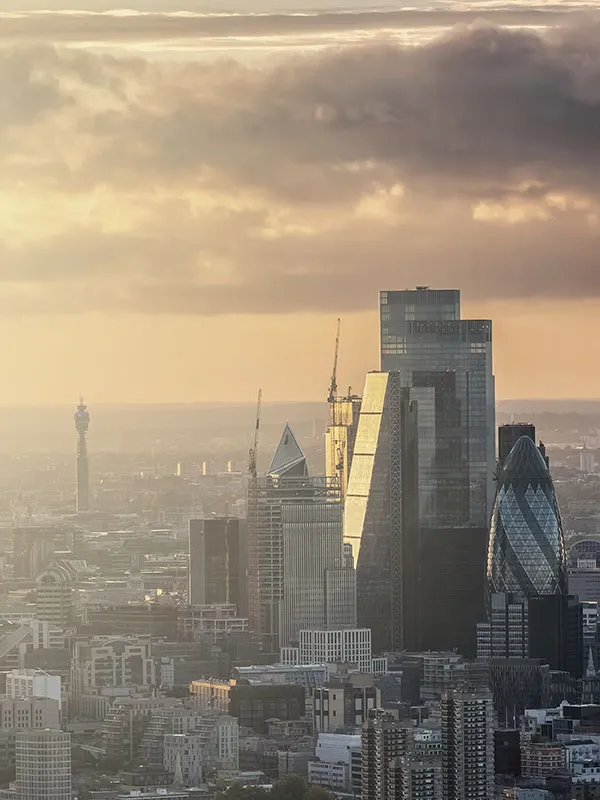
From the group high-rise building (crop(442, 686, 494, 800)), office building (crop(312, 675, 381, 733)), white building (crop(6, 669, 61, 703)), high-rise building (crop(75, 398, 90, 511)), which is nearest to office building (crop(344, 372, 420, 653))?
high-rise building (crop(75, 398, 90, 511))

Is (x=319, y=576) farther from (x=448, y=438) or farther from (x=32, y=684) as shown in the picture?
(x=32, y=684)

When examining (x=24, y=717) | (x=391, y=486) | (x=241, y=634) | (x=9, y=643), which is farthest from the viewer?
(x=391, y=486)

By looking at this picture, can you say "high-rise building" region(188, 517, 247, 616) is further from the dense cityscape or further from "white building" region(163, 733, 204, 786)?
"white building" region(163, 733, 204, 786)

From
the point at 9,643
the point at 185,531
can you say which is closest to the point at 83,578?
the point at 185,531

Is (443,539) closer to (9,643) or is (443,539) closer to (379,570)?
(379,570)

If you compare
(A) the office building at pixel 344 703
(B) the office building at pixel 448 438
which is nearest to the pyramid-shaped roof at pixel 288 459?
(B) the office building at pixel 448 438

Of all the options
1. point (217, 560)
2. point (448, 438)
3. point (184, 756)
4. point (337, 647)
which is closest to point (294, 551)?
point (217, 560)

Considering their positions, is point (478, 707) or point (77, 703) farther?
point (77, 703)

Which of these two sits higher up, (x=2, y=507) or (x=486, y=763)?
(x=2, y=507)
